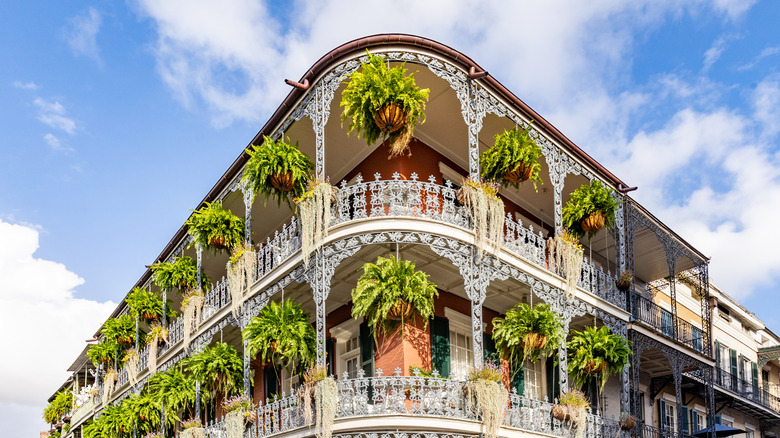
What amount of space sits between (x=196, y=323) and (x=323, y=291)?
674cm

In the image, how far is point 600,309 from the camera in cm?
1538

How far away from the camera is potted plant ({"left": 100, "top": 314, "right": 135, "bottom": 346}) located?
24.5m

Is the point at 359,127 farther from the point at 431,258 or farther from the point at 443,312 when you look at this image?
the point at 443,312

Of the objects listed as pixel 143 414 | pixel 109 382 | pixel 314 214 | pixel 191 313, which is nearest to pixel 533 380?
pixel 314 214

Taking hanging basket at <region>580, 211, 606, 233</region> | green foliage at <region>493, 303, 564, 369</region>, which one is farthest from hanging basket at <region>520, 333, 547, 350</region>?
hanging basket at <region>580, 211, 606, 233</region>

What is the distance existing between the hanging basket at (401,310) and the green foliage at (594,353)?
430 centimetres

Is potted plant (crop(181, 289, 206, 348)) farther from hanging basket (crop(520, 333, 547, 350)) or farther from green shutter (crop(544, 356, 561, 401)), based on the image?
hanging basket (crop(520, 333, 547, 350))

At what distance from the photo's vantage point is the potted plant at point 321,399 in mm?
11445

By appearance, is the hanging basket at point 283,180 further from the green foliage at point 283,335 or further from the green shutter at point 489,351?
the green shutter at point 489,351

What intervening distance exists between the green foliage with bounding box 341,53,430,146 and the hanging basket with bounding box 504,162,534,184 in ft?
7.15

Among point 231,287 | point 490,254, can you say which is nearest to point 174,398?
point 231,287

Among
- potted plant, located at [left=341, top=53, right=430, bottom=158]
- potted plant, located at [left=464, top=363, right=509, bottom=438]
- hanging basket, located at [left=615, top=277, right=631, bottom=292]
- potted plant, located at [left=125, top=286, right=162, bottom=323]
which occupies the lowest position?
potted plant, located at [left=464, top=363, right=509, bottom=438]

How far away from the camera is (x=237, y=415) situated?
1384 cm

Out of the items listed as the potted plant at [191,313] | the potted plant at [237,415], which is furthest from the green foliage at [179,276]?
the potted plant at [237,415]
